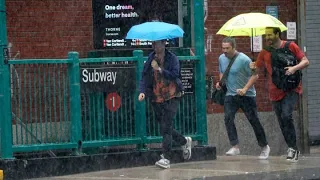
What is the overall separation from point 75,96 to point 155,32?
133cm

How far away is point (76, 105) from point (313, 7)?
6566 mm

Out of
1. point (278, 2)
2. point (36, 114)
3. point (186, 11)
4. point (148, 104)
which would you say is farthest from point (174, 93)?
point (278, 2)

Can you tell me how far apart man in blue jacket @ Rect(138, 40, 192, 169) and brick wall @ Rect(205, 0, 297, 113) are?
3.79 metres

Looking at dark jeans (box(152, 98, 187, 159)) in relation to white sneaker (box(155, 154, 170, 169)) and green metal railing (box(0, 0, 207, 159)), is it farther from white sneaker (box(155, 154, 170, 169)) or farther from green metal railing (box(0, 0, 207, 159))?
green metal railing (box(0, 0, 207, 159))

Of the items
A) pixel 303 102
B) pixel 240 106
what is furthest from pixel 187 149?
pixel 303 102

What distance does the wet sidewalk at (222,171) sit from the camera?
33.1 feet

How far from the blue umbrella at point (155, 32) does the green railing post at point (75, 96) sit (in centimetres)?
85

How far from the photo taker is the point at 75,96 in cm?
1055

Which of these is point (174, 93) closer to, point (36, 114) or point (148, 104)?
point (148, 104)

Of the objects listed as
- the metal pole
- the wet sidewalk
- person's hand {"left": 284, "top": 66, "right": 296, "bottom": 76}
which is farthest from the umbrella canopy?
the metal pole

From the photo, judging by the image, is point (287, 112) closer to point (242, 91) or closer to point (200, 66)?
point (242, 91)

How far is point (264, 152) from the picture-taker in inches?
468

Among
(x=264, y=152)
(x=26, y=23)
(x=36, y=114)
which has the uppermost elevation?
(x=26, y=23)

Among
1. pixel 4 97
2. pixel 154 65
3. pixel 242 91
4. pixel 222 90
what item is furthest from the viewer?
pixel 222 90
